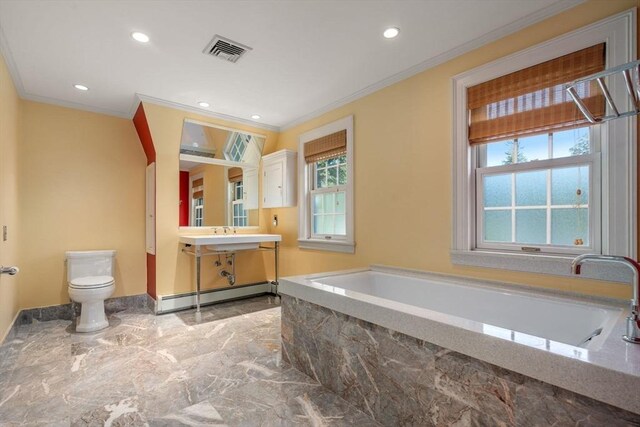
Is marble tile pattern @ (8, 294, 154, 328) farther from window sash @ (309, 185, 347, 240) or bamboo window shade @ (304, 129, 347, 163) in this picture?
bamboo window shade @ (304, 129, 347, 163)

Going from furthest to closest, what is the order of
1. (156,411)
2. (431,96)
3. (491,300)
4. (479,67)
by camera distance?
(431,96) → (479,67) → (491,300) → (156,411)

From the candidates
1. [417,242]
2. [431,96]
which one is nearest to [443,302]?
[417,242]

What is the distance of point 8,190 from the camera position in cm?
260

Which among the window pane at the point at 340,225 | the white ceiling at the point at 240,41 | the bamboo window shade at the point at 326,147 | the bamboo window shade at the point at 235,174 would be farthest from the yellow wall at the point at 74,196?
the window pane at the point at 340,225

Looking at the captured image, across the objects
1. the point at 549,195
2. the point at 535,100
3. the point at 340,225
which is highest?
the point at 535,100

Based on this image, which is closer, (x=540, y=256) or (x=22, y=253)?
(x=540, y=256)

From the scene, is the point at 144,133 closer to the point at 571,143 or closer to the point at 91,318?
the point at 91,318

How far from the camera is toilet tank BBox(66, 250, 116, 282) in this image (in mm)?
3225

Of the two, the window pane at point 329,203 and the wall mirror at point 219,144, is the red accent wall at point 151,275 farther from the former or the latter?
the window pane at point 329,203

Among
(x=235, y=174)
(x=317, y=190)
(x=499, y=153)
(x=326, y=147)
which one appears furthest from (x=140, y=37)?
(x=499, y=153)

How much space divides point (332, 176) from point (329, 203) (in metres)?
0.32

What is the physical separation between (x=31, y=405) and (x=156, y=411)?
2.41 ft

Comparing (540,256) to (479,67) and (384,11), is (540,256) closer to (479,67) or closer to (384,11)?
(479,67)

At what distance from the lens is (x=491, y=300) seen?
2.09 metres
